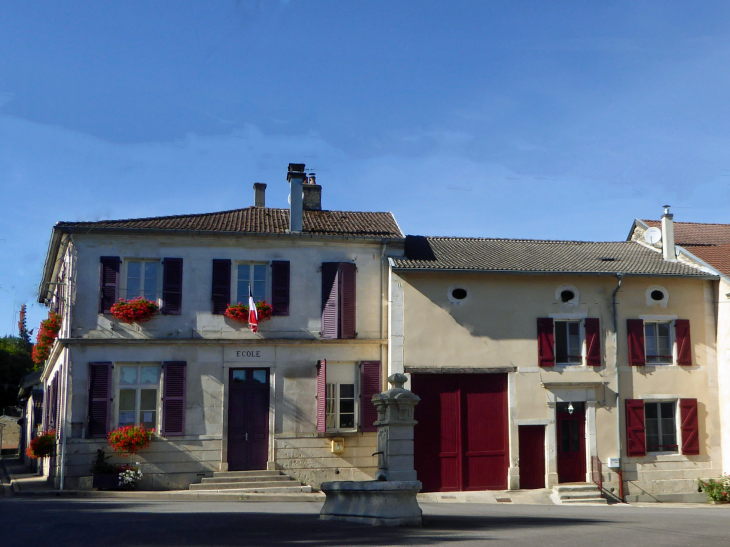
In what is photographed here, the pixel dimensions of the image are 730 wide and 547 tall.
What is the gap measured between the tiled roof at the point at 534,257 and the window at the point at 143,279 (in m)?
5.76

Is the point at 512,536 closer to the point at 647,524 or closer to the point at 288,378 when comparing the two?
the point at 647,524

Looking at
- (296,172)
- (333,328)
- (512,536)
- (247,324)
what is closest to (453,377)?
(333,328)

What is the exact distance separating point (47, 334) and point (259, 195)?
6.96m

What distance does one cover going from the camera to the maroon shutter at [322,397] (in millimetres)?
18328

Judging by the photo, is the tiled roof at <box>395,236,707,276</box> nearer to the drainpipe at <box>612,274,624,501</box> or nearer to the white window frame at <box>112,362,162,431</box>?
the drainpipe at <box>612,274,624,501</box>

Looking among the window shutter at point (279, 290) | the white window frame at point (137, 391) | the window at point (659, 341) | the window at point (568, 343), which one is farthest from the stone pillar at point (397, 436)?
the window at point (659, 341)

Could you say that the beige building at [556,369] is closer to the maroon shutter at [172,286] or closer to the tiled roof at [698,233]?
the tiled roof at [698,233]

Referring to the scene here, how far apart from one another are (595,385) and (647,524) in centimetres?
826

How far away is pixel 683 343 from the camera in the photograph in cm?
1989

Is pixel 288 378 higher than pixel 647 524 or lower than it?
higher

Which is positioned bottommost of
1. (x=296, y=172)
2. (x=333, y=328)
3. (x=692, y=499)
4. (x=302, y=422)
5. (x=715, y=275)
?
(x=692, y=499)

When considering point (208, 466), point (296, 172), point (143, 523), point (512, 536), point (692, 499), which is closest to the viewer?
point (512, 536)

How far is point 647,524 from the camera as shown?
1133 centimetres

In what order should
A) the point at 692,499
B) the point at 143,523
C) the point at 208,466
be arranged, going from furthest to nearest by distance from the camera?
1. the point at 692,499
2. the point at 208,466
3. the point at 143,523
